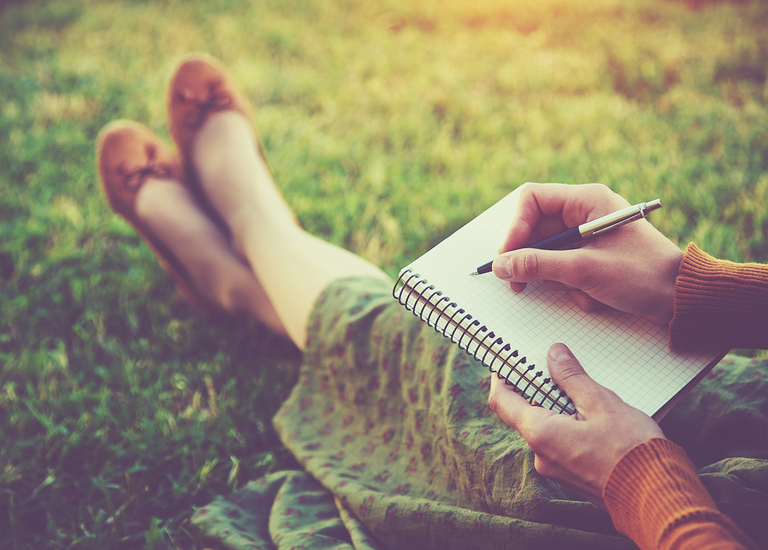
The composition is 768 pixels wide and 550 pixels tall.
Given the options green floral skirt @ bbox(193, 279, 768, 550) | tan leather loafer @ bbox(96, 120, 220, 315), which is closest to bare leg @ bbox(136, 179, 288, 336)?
tan leather loafer @ bbox(96, 120, 220, 315)

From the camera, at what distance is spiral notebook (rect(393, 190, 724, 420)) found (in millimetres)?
790

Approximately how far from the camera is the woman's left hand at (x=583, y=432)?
27.6 inches

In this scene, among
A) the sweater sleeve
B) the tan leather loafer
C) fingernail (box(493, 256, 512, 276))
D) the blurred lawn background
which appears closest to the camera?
the sweater sleeve

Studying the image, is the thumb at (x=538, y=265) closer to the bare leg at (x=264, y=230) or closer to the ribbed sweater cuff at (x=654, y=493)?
the ribbed sweater cuff at (x=654, y=493)

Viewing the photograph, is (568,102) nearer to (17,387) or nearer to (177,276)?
(177,276)

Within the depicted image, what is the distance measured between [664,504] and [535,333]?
278mm

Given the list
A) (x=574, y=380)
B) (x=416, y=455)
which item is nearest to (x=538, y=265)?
(x=574, y=380)

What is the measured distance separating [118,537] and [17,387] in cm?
53

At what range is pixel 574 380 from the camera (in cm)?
76

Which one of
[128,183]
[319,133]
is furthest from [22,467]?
[319,133]

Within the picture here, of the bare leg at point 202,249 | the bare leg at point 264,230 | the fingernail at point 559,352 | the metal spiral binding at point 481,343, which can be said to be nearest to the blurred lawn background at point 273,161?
the bare leg at point 202,249

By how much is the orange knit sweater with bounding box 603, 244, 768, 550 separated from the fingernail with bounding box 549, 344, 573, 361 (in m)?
0.15

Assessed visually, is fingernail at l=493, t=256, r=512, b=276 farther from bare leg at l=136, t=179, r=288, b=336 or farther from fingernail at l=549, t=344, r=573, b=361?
bare leg at l=136, t=179, r=288, b=336

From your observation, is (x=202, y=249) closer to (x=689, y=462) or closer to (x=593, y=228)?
(x=593, y=228)
